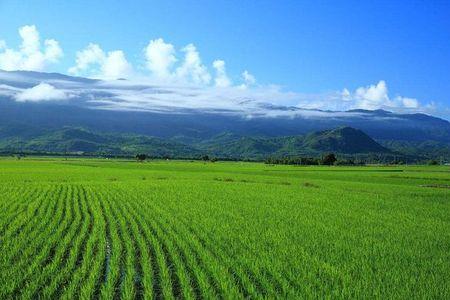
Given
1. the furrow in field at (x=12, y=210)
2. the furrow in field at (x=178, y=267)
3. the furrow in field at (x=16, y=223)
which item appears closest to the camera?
the furrow in field at (x=178, y=267)

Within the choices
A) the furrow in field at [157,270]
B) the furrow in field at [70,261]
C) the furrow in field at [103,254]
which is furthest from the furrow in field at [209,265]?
the furrow in field at [70,261]

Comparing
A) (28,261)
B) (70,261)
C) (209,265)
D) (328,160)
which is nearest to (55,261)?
(70,261)

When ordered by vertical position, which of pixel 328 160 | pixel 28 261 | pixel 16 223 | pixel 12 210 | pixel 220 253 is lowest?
pixel 328 160

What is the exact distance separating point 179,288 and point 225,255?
120 inches

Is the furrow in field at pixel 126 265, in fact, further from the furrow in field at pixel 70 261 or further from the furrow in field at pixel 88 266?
the furrow in field at pixel 70 261

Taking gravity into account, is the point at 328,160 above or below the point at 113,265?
below

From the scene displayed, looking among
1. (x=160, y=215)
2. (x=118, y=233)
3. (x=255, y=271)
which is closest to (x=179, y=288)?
(x=255, y=271)

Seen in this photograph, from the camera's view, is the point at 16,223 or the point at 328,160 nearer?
the point at 16,223

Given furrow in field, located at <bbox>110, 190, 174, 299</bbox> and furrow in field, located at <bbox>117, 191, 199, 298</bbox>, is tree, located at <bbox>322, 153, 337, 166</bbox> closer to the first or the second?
furrow in field, located at <bbox>117, 191, 199, 298</bbox>

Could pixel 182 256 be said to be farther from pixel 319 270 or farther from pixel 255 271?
pixel 319 270

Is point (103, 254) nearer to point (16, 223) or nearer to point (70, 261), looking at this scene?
point (70, 261)

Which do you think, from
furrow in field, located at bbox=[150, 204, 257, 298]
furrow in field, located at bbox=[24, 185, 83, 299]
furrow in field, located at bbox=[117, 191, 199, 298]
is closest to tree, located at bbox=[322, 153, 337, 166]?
furrow in field, located at bbox=[24, 185, 83, 299]

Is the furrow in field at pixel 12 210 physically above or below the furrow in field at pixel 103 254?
below

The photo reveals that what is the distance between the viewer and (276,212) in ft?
77.1
